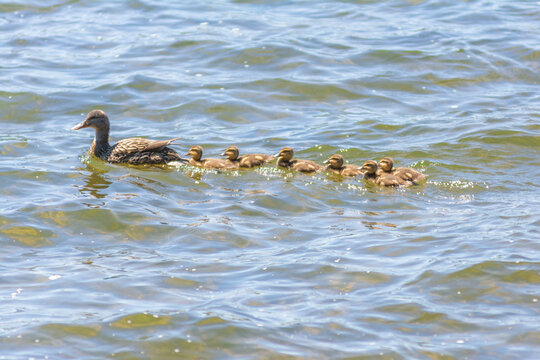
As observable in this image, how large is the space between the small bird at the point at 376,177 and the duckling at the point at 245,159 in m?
1.27

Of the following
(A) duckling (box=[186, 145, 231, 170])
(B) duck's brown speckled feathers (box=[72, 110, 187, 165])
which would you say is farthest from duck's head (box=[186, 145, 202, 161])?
(B) duck's brown speckled feathers (box=[72, 110, 187, 165])

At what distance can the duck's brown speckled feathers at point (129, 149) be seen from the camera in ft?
35.8

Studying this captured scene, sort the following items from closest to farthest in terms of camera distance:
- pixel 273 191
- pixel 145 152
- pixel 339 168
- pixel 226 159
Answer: pixel 273 191, pixel 339 168, pixel 226 159, pixel 145 152

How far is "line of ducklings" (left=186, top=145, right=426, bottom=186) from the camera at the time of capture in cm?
990

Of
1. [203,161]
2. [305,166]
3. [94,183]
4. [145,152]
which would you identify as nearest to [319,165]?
[305,166]

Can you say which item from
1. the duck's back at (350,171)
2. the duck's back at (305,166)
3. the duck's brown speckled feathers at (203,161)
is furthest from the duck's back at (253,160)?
the duck's back at (350,171)

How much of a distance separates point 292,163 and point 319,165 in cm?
35

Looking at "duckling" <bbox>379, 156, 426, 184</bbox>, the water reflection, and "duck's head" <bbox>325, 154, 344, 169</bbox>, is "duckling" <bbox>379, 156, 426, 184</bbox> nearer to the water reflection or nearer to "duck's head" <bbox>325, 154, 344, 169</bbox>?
"duck's head" <bbox>325, 154, 344, 169</bbox>

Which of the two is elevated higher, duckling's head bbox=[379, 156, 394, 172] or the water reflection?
duckling's head bbox=[379, 156, 394, 172]

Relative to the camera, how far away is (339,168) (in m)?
10.3

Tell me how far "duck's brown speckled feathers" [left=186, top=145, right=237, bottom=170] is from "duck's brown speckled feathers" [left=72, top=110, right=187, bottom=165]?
6.7 inches

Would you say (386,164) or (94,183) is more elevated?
(386,164)

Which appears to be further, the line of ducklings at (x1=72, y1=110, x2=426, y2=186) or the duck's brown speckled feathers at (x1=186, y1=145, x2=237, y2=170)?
the duck's brown speckled feathers at (x1=186, y1=145, x2=237, y2=170)

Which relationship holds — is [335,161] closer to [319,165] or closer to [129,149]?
[319,165]
